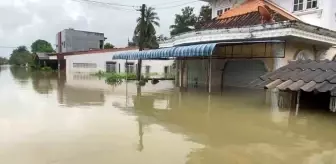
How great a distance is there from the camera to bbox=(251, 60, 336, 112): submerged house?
32.0 feet

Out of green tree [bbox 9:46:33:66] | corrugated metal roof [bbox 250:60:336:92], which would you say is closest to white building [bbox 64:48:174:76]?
corrugated metal roof [bbox 250:60:336:92]

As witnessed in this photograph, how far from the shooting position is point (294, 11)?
62.4ft

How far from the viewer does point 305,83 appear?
10.2m

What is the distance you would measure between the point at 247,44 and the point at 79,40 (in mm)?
46860

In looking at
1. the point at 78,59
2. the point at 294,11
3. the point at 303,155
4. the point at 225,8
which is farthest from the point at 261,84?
the point at 78,59

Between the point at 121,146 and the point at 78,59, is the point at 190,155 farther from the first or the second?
the point at 78,59

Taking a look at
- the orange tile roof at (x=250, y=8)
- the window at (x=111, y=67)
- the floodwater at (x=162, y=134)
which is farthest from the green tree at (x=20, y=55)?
the floodwater at (x=162, y=134)

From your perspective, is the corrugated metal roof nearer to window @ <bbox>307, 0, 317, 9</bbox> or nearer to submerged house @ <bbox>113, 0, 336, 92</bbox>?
submerged house @ <bbox>113, 0, 336, 92</bbox>

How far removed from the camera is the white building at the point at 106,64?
112ft

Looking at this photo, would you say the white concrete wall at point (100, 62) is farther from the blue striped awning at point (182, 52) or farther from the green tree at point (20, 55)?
the green tree at point (20, 55)

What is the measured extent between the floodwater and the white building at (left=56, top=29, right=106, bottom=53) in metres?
45.5

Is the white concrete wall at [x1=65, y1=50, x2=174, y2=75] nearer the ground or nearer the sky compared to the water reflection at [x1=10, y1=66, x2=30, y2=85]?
nearer the sky

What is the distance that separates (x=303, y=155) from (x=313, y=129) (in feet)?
9.31

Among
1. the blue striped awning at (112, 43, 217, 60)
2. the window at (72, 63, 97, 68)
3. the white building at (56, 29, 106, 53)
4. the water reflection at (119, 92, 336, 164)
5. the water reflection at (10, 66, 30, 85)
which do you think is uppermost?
the white building at (56, 29, 106, 53)
